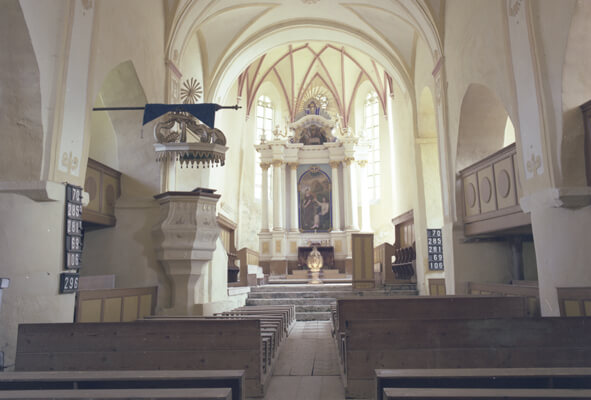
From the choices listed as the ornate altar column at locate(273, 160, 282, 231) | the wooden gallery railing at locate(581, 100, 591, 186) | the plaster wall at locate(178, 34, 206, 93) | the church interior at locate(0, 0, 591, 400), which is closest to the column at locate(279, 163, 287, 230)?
the ornate altar column at locate(273, 160, 282, 231)

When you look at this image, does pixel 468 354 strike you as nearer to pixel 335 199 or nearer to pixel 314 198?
pixel 335 199

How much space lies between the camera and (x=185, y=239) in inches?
293

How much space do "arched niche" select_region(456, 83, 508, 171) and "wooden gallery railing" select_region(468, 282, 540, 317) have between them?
2242 mm

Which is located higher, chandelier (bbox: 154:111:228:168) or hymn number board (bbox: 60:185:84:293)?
chandelier (bbox: 154:111:228:168)

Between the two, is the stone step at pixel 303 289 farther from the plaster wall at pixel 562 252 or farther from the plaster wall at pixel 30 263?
the plaster wall at pixel 30 263

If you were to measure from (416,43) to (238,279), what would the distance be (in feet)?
24.5

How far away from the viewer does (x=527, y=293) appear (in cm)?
628

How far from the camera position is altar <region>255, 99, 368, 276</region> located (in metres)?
16.6

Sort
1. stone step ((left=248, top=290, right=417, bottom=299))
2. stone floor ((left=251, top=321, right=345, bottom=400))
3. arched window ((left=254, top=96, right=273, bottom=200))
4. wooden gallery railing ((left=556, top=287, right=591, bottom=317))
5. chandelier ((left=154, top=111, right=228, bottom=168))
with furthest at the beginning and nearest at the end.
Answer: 1. arched window ((left=254, top=96, right=273, bottom=200))
2. stone step ((left=248, top=290, right=417, bottom=299))
3. chandelier ((left=154, top=111, right=228, bottom=168))
4. wooden gallery railing ((left=556, top=287, right=591, bottom=317))
5. stone floor ((left=251, top=321, right=345, bottom=400))

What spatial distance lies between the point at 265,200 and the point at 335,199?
2656mm

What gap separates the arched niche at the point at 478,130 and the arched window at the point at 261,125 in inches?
445

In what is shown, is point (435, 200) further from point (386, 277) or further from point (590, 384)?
point (590, 384)

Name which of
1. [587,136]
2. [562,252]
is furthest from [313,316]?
[587,136]

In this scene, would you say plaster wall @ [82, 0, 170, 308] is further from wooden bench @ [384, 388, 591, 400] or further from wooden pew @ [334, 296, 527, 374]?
wooden bench @ [384, 388, 591, 400]
